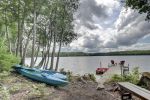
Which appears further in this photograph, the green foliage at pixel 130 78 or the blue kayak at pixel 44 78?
the green foliage at pixel 130 78

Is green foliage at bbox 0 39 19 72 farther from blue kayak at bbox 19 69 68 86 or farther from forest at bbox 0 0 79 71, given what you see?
forest at bbox 0 0 79 71

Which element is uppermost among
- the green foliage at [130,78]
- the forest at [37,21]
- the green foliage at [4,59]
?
the forest at [37,21]

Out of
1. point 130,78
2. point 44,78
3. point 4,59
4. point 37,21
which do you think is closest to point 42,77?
point 44,78

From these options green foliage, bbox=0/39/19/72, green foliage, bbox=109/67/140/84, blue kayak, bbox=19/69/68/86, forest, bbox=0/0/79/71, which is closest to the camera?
green foliage, bbox=0/39/19/72

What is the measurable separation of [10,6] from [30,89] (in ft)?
62.2

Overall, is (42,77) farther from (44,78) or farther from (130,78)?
(130,78)

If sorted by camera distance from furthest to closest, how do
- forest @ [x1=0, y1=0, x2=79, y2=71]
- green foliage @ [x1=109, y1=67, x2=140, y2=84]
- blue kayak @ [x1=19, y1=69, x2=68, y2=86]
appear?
forest @ [x1=0, y1=0, x2=79, y2=71] → green foliage @ [x1=109, y1=67, x2=140, y2=84] → blue kayak @ [x1=19, y1=69, x2=68, y2=86]

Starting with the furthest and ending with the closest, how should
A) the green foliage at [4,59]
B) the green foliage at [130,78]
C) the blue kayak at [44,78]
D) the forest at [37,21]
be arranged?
the forest at [37,21]
the green foliage at [130,78]
the blue kayak at [44,78]
the green foliage at [4,59]

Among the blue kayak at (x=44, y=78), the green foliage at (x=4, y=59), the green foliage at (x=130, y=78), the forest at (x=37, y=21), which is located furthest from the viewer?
the forest at (x=37, y=21)

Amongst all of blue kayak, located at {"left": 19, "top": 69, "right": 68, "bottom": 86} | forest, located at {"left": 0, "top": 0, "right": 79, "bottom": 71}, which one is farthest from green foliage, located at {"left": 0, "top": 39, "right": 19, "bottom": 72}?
forest, located at {"left": 0, "top": 0, "right": 79, "bottom": 71}

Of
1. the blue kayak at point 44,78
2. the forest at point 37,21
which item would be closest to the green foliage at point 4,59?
the blue kayak at point 44,78

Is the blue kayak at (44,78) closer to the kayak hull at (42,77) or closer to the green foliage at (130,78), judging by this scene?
the kayak hull at (42,77)

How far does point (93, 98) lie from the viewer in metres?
15.8

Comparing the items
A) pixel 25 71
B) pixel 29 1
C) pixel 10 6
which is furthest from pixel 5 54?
pixel 10 6
